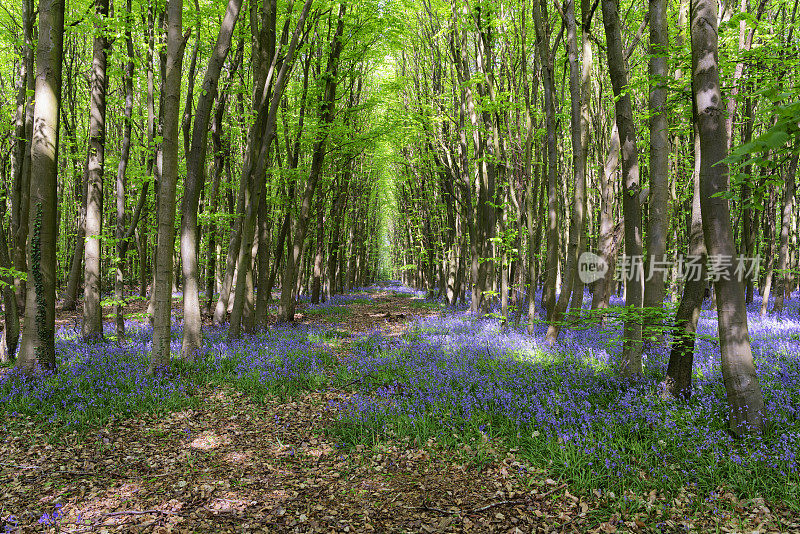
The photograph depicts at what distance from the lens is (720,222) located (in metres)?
4.02

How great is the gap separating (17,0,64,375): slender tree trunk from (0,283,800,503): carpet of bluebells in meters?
0.60

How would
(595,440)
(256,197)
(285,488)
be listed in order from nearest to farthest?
(285,488) < (595,440) < (256,197)

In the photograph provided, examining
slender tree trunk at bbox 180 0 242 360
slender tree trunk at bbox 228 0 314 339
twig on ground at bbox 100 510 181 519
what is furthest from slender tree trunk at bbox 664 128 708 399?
slender tree trunk at bbox 228 0 314 339

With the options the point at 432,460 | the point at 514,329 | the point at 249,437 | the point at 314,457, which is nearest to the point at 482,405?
the point at 432,460

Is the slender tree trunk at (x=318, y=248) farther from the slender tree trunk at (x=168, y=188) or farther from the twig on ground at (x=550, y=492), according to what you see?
the twig on ground at (x=550, y=492)

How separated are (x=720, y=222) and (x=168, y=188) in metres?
7.77

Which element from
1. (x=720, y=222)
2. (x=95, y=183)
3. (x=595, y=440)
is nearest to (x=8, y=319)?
(x=95, y=183)

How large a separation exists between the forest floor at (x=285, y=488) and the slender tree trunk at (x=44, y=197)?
159cm

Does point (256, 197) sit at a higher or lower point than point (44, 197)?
higher

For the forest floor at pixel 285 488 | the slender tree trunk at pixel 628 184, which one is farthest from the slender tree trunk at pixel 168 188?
the slender tree trunk at pixel 628 184

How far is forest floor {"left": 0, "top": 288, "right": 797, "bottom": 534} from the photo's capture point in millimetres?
3447

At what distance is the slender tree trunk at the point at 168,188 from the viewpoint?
6.71 meters

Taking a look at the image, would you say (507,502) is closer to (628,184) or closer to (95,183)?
(628,184)

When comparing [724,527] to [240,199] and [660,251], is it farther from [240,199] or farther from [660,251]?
[240,199]
